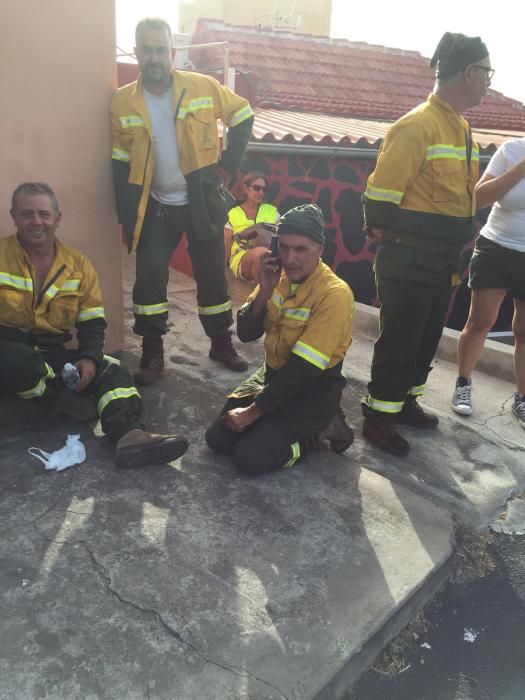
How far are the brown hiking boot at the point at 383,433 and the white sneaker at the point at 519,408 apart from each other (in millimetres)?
946

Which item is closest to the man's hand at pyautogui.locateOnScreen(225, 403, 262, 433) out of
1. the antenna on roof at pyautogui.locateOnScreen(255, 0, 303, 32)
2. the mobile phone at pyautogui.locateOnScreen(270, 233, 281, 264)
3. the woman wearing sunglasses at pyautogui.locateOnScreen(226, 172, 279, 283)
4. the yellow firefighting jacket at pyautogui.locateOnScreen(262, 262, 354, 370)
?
the yellow firefighting jacket at pyautogui.locateOnScreen(262, 262, 354, 370)

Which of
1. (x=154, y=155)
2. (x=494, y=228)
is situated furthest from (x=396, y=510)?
(x=154, y=155)

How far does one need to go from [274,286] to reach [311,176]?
4444mm

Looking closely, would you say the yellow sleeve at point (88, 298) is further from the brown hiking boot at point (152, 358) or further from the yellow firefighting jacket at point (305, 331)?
the yellow firefighting jacket at point (305, 331)

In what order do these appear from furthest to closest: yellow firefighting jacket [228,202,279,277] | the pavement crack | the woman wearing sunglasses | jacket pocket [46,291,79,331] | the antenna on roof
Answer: the antenna on roof
yellow firefighting jacket [228,202,279,277]
the woman wearing sunglasses
jacket pocket [46,291,79,331]
the pavement crack

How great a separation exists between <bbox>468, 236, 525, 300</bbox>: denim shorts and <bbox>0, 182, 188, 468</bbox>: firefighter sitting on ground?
2107mm

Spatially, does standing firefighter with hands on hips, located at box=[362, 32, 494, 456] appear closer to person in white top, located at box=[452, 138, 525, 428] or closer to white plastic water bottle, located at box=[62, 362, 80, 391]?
person in white top, located at box=[452, 138, 525, 428]

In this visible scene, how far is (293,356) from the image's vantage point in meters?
2.79

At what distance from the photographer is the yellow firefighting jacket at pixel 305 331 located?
9.05 ft

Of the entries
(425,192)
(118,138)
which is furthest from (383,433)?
(118,138)

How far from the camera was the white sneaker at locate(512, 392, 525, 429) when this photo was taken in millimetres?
3779

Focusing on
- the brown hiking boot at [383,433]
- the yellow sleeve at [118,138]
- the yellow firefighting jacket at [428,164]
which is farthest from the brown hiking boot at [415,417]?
the yellow sleeve at [118,138]

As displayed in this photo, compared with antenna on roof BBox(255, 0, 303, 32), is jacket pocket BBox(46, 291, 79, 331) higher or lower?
lower

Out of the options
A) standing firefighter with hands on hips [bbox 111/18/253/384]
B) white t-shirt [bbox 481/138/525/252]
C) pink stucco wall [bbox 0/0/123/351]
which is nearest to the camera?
pink stucco wall [bbox 0/0/123/351]
